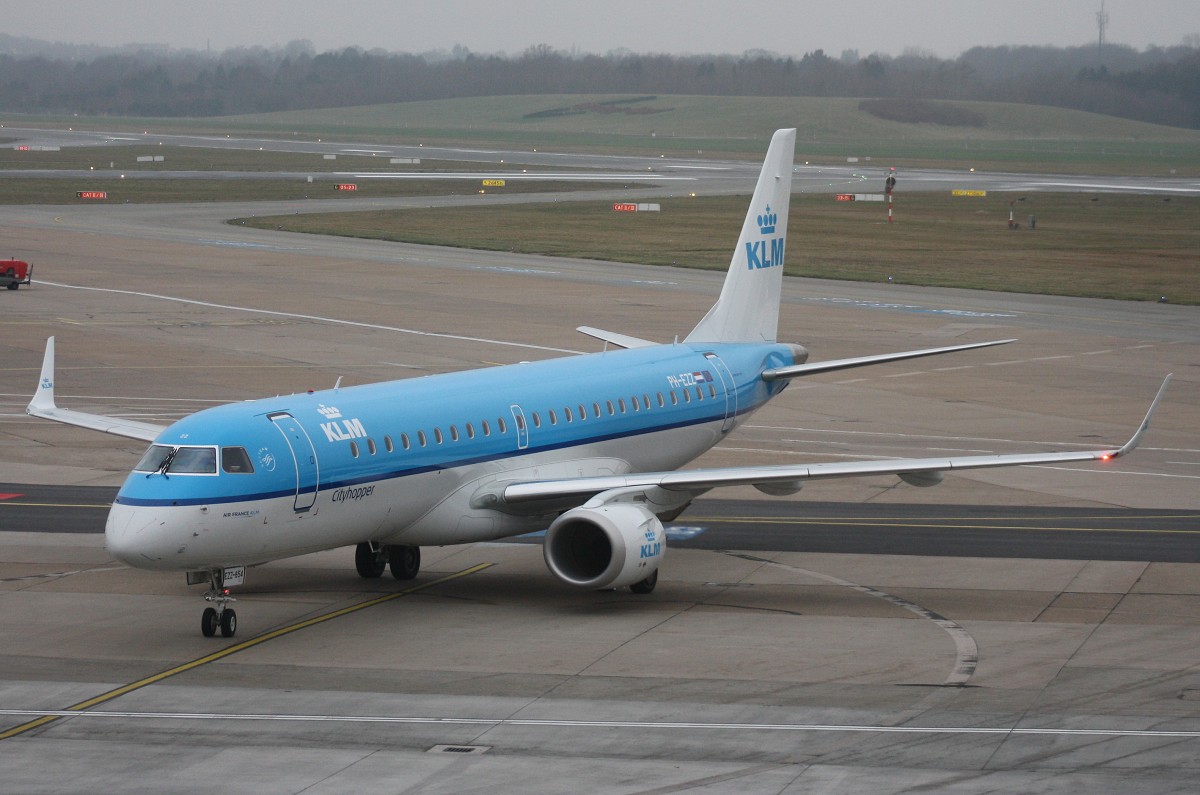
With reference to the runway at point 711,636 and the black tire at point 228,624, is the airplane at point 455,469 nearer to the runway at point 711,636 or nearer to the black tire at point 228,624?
the black tire at point 228,624

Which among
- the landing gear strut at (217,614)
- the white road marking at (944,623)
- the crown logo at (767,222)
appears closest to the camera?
the white road marking at (944,623)

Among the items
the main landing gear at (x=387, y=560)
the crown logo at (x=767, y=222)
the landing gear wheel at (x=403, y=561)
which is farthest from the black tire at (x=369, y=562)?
the crown logo at (x=767, y=222)

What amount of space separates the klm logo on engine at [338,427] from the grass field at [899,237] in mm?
58491

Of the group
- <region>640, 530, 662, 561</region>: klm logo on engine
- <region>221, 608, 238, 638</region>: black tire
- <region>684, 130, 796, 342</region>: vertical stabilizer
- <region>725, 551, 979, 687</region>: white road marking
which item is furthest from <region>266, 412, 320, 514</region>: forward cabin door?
<region>684, 130, 796, 342</region>: vertical stabilizer

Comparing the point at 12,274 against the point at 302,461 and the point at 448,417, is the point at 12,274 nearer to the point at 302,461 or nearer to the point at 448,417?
the point at 448,417

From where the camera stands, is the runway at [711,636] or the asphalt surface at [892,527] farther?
the asphalt surface at [892,527]

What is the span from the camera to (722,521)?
122 feet

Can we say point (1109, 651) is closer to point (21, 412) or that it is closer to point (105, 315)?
point (21, 412)

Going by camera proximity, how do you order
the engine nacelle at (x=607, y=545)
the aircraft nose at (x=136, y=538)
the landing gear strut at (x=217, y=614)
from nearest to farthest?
1. the aircraft nose at (x=136, y=538)
2. the landing gear strut at (x=217, y=614)
3. the engine nacelle at (x=607, y=545)

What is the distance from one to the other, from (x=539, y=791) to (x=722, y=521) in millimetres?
18049

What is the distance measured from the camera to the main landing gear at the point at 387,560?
30891 millimetres

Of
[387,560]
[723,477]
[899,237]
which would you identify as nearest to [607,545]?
[723,477]

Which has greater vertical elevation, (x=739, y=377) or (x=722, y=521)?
(x=739, y=377)

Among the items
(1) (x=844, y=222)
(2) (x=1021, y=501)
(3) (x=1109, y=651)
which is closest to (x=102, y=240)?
(1) (x=844, y=222)
